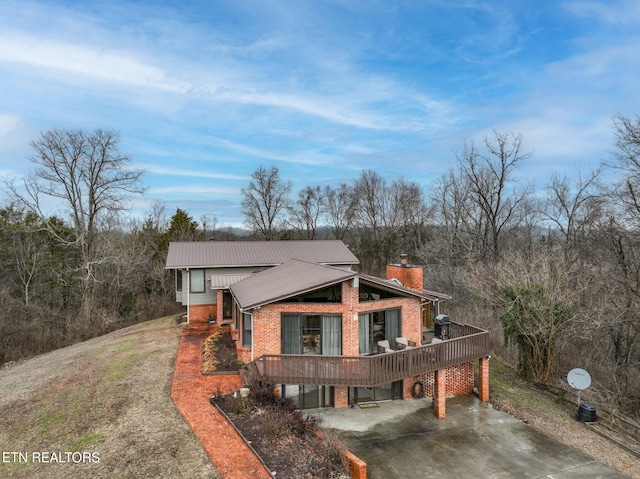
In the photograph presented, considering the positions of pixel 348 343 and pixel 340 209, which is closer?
pixel 348 343

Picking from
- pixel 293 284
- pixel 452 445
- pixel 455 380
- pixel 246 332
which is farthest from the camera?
pixel 246 332

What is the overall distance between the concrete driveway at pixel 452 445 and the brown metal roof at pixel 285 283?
14.4 feet

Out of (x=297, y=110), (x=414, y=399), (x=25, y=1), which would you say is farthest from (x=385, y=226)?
(x=25, y=1)

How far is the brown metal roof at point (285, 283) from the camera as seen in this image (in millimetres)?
12438

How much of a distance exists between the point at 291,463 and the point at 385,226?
3718cm

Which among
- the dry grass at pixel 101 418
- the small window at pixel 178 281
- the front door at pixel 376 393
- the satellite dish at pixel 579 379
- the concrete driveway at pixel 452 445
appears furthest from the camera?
the small window at pixel 178 281

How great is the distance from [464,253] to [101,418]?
28.5m

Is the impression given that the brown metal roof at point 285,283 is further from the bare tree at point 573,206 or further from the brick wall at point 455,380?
the bare tree at point 573,206

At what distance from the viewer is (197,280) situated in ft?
68.5

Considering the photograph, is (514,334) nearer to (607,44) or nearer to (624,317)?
(624,317)

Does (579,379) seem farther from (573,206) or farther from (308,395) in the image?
(573,206)

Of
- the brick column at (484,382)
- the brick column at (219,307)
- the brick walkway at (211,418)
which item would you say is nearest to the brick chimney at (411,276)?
the brick column at (484,382)

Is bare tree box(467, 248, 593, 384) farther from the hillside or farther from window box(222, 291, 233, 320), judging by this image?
window box(222, 291, 233, 320)

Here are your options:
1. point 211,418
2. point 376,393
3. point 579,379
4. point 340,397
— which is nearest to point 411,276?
point 376,393
